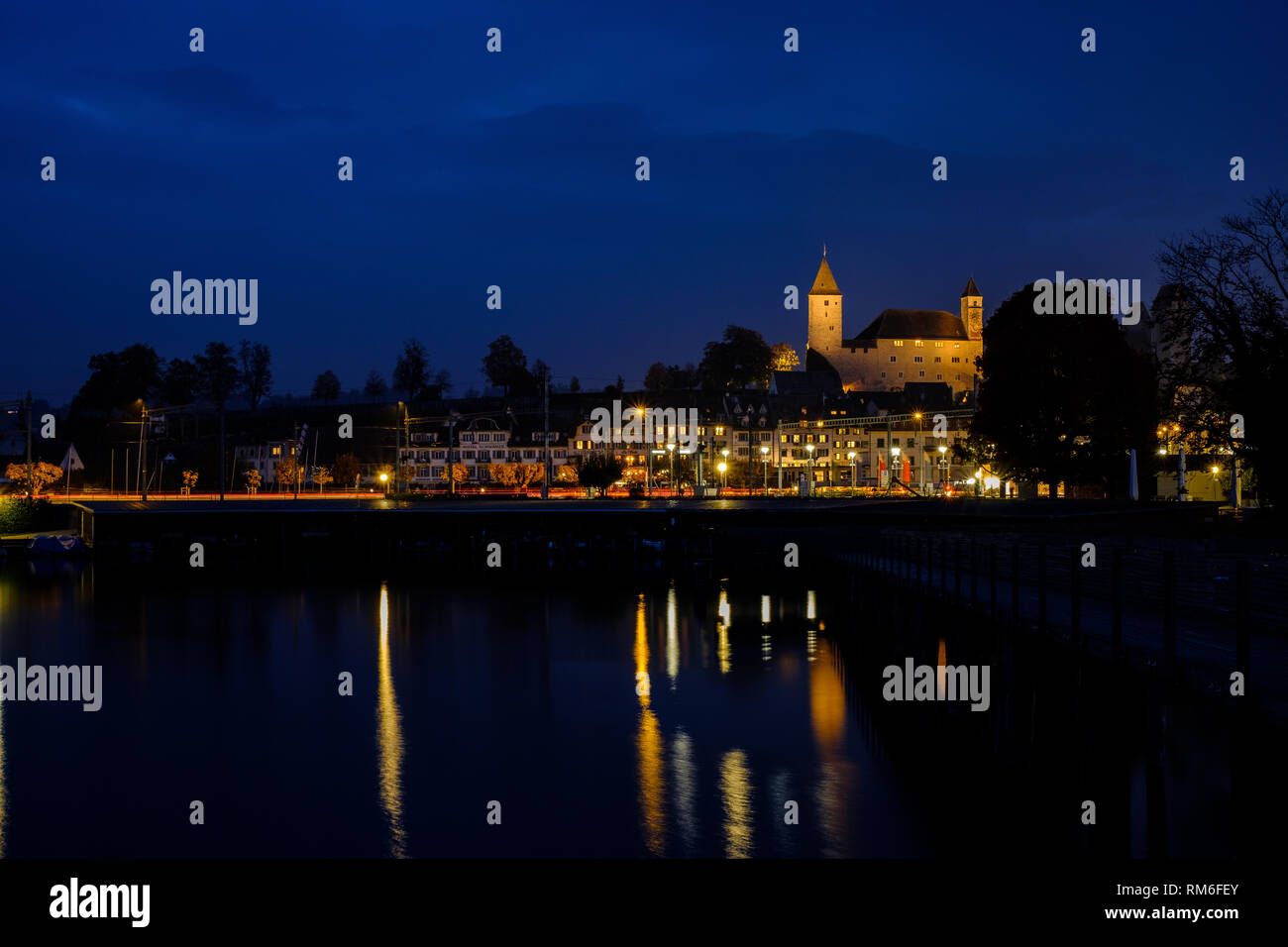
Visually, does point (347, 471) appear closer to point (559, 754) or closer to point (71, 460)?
point (71, 460)

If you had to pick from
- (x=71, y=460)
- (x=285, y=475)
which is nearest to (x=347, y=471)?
(x=285, y=475)

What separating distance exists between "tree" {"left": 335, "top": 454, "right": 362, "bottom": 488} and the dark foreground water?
12450 cm

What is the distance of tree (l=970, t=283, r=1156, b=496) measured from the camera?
63.9m

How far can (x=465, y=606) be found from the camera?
5944 centimetres

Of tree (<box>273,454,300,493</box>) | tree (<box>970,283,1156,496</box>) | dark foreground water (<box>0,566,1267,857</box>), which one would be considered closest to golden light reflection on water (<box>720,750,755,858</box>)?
dark foreground water (<box>0,566,1267,857</box>)

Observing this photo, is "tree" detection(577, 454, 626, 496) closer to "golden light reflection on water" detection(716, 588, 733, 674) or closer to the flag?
the flag

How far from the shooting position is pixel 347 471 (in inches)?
6880

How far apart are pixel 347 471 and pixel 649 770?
153 m

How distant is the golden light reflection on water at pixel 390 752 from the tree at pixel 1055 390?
3603 cm
